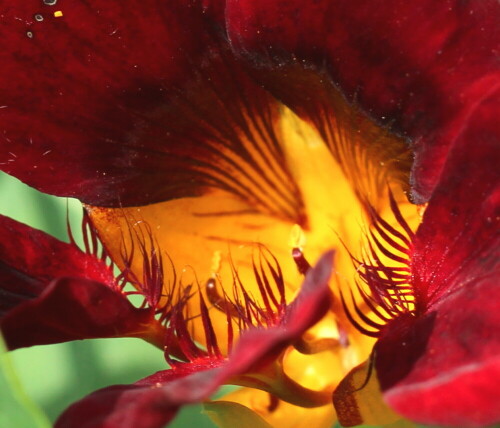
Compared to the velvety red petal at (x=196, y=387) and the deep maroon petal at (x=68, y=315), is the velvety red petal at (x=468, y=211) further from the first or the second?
the deep maroon petal at (x=68, y=315)

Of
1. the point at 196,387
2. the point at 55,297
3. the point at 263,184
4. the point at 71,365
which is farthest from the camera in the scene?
the point at 71,365

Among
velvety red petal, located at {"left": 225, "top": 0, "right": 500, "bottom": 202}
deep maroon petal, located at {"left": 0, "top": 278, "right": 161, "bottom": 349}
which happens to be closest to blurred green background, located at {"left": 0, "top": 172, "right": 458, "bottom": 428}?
deep maroon petal, located at {"left": 0, "top": 278, "right": 161, "bottom": 349}

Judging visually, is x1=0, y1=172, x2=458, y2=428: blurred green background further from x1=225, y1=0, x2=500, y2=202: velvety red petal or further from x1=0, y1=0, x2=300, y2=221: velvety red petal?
x1=225, y1=0, x2=500, y2=202: velvety red petal

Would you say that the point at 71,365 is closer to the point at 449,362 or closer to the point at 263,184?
the point at 263,184

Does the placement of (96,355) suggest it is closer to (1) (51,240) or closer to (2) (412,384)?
(1) (51,240)

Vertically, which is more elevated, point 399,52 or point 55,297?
point 399,52

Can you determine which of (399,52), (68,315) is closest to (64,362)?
(68,315)
